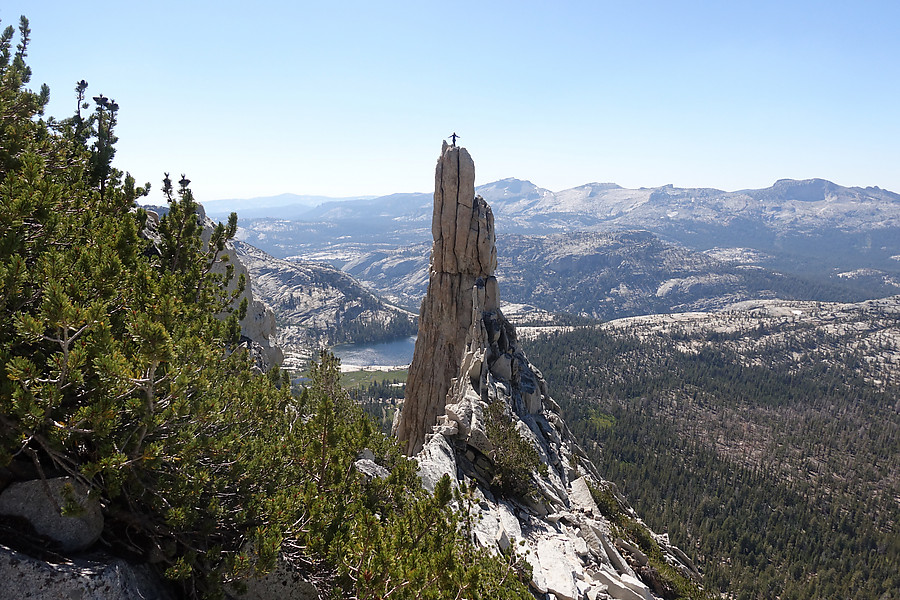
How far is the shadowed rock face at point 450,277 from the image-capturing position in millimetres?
46344

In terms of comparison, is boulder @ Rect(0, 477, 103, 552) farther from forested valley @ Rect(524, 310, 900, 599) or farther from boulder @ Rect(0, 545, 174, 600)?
forested valley @ Rect(524, 310, 900, 599)

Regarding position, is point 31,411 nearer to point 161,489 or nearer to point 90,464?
point 90,464

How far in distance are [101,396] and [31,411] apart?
43.2 inches

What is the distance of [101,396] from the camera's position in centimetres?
787

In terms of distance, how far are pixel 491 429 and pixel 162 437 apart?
75.3 ft

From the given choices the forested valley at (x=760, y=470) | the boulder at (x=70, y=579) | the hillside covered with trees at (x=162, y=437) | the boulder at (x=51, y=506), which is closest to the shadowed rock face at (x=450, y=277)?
the hillside covered with trees at (x=162, y=437)

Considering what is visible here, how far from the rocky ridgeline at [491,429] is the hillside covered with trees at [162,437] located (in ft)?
30.4

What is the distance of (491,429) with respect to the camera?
98.5 feet

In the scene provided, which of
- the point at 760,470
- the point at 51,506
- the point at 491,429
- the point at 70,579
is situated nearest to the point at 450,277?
the point at 491,429

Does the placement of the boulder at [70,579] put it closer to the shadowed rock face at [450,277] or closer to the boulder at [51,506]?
the boulder at [51,506]

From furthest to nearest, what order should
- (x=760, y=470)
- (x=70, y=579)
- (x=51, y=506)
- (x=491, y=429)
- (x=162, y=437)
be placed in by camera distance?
(x=760, y=470) → (x=491, y=429) → (x=162, y=437) → (x=51, y=506) → (x=70, y=579)

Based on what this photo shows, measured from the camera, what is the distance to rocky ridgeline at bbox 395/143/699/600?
23.5 meters

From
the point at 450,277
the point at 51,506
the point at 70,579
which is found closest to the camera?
the point at 70,579

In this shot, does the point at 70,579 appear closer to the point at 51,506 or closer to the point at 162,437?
the point at 51,506
